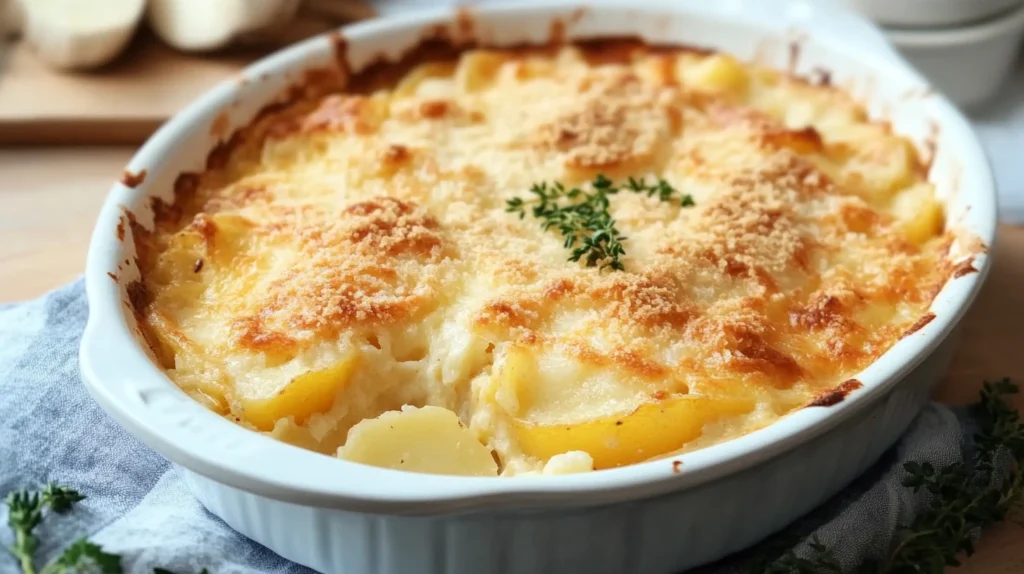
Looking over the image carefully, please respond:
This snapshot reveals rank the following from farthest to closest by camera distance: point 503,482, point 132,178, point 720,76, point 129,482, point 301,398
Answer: point 720,76 → point 132,178 → point 129,482 → point 301,398 → point 503,482

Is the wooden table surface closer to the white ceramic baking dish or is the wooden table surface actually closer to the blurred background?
the blurred background

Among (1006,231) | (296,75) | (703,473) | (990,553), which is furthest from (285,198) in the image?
(1006,231)

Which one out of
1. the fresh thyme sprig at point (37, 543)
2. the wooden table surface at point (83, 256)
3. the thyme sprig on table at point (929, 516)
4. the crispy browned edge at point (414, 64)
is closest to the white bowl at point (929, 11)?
the crispy browned edge at point (414, 64)

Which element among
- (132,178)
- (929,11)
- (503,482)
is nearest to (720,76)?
(929,11)

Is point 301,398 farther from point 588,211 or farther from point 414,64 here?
point 414,64

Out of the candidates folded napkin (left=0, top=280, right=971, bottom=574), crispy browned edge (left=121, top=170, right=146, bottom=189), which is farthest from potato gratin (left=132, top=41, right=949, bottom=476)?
folded napkin (left=0, top=280, right=971, bottom=574)

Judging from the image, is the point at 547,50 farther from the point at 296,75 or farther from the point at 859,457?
the point at 859,457
